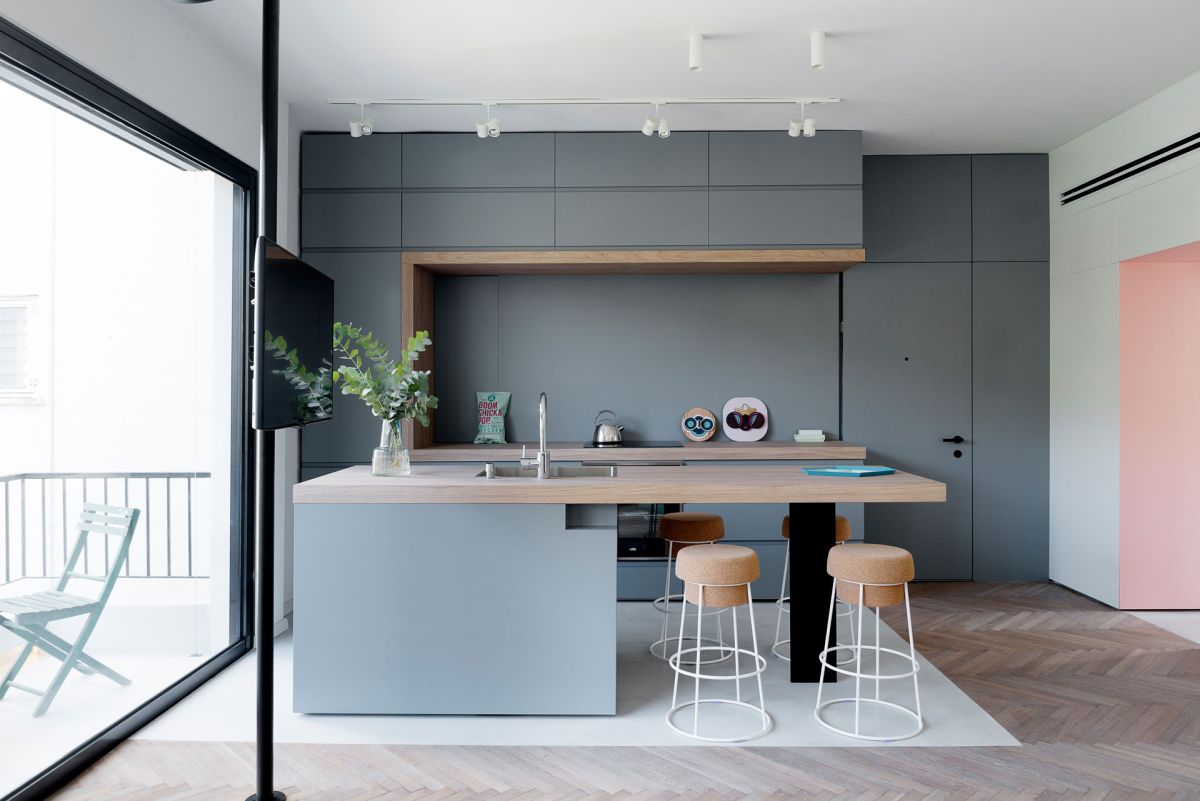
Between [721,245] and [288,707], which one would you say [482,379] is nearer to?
[721,245]

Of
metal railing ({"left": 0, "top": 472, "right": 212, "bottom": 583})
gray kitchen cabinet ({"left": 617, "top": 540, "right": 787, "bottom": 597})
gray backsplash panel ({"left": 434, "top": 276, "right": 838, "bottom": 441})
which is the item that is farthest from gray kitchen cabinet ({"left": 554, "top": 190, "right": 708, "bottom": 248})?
metal railing ({"left": 0, "top": 472, "right": 212, "bottom": 583})

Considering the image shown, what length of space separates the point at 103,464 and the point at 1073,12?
193 inches

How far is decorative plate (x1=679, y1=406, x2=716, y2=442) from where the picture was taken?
5.18m

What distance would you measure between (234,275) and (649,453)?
2.45m

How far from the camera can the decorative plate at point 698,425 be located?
5180mm

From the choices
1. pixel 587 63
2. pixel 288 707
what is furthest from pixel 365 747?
pixel 587 63

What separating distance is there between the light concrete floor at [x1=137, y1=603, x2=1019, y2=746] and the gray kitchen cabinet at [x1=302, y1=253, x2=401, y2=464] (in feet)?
5.12

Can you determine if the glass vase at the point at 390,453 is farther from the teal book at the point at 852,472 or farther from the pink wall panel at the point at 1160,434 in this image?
the pink wall panel at the point at 1160,434

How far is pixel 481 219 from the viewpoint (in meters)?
4.72

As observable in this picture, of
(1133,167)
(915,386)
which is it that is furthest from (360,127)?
(1133,167)

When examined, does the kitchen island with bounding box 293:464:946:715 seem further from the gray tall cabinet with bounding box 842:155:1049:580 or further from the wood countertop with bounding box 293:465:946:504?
the gray tall cabinet with bounding box 842:155:1049:580

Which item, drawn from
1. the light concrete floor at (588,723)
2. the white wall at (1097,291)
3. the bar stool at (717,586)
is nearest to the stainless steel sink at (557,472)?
the bar stool at (717,586)

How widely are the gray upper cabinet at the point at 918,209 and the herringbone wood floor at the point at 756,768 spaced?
9.48 feet

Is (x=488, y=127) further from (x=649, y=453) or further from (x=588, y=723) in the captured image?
(x=588, y=723)
